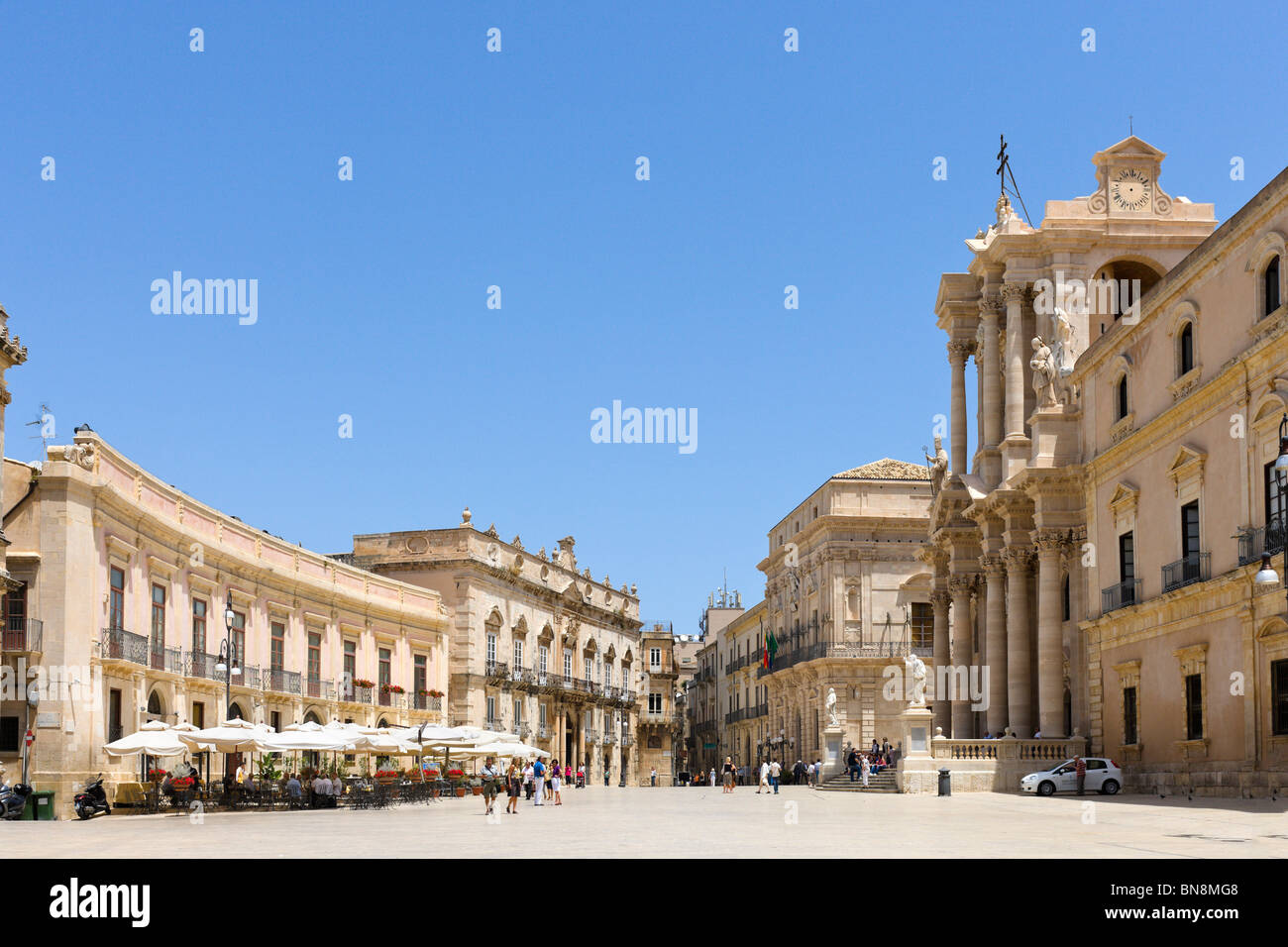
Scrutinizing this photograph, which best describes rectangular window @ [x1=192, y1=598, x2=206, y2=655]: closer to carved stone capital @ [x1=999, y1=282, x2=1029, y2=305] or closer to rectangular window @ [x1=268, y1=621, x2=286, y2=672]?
rectangular window @ [x1=268, y1=621, x2=286, y2=672]

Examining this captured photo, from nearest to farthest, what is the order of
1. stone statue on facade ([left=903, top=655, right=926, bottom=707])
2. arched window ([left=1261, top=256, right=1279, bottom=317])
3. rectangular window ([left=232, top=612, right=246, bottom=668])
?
arched window ([left=1261, top=256, right=1279, bottom=317]), stone statue on facade ([left=903, top=655, right=926, bottom=707]), rectangular window ([left=232, top=612, right=246, bottom=668])

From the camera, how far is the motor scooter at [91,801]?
98.5ft

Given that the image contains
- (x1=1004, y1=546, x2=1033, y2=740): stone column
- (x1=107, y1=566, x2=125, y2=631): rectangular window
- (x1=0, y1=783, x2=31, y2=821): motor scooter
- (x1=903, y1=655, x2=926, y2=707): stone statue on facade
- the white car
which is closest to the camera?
(x1=0, y1=783, x2=31, y2=821): motor scooter

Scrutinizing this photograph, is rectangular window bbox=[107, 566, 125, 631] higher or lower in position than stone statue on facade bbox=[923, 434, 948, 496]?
lower

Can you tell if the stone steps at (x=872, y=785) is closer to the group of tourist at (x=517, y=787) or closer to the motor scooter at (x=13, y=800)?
the group of tourist at (x=517, y=787)

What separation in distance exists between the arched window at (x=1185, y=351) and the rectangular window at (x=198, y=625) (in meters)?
26.3

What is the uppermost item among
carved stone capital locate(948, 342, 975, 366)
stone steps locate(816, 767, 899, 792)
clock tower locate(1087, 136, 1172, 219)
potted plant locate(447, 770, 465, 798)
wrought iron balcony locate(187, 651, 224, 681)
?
clock tower locate(1087, 136, 1172, 219)

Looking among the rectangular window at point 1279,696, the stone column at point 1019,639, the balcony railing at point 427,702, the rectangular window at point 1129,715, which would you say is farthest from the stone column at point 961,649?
the balcony railing at point 427,702

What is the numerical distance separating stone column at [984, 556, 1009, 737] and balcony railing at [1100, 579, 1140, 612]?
6.15m

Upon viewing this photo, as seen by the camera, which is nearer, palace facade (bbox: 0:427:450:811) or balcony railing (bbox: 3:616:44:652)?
balcony railing (bbox: 3:616:44:652)

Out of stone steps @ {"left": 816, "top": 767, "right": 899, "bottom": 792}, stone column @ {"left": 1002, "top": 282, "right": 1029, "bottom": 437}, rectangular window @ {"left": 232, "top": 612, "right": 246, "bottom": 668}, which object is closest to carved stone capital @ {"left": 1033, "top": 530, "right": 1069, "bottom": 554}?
stone column @ {"left": 1002, "top": 282, "right": 1029, "bottom": 437}

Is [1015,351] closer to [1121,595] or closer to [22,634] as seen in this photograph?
[1121,595]

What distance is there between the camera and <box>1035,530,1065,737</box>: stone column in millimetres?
36688

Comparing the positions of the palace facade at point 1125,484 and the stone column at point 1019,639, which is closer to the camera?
the palace facade at point 1125,484
